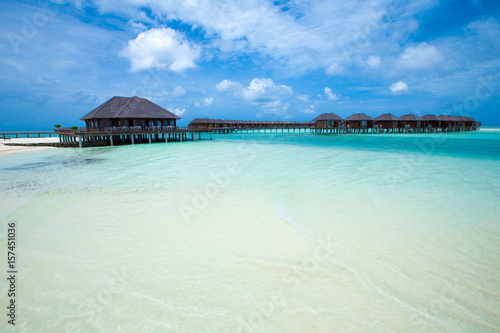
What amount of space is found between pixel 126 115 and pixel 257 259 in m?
29.6

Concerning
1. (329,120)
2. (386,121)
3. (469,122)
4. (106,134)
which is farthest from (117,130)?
(469,122)

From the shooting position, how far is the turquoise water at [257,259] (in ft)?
9.34

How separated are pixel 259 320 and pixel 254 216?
3118mm

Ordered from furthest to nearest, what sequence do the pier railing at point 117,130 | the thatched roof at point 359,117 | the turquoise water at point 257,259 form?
the thatched roof at point 359,117 → the pier railing at point 117,130 → the turquoise water at point 257,259

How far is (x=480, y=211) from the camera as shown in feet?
20.0

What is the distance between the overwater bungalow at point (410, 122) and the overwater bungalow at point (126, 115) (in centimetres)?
4636

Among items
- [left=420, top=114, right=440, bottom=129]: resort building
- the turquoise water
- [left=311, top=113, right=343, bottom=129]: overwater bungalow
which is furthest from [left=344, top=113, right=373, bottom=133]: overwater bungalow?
the turquoise water

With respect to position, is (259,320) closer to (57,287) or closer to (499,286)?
(57,287)

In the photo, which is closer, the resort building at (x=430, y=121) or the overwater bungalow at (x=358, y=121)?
the overwater bungalow at (x=358, y=121)

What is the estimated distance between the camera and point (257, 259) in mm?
4031

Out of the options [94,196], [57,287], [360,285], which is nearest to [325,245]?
[360,285]

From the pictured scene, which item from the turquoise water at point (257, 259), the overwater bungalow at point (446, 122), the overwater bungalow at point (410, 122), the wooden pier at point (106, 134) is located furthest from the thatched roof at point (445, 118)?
the turquoise water at point (257, 259)

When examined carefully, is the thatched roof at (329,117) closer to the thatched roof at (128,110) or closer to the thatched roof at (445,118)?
the thatched roof at (445,118)

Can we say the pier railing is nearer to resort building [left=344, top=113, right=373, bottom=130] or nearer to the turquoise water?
the turquoise water
